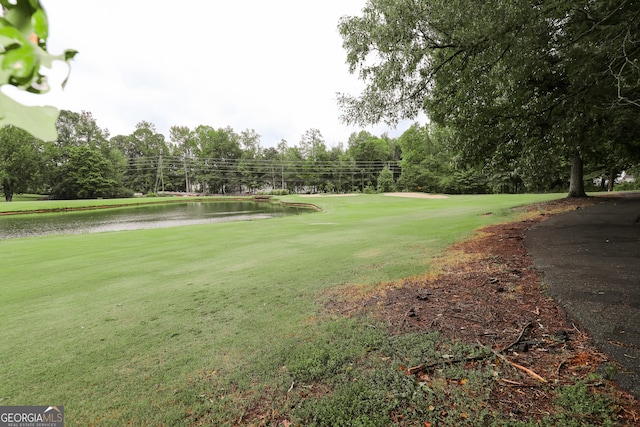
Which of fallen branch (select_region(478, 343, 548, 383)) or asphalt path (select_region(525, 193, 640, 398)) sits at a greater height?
asphalt path (select_region(525, 193, 640, 398))

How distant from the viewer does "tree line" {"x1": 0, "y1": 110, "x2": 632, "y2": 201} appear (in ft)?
150

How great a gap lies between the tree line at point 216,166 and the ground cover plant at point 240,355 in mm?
41966

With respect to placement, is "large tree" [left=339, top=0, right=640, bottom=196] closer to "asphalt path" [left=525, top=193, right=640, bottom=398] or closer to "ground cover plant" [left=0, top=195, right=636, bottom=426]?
"asphalt path" [left=525, top=193, right=640, bottom=398]

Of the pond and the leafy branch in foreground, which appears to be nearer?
the leafy branch in foreground

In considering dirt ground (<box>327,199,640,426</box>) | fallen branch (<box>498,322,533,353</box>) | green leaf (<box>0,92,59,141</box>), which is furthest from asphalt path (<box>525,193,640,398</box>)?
green leaf (<box>0,92,59,141</box>)

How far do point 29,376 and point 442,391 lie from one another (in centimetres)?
356

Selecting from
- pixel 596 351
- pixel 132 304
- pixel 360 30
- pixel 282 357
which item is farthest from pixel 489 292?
pixel 360 30

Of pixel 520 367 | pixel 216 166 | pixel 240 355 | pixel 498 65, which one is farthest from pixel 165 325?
pixel 216 166

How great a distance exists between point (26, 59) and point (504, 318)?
3955 millimetres

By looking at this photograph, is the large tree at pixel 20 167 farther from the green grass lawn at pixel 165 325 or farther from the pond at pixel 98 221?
the green grass lawn at pixel 165 325

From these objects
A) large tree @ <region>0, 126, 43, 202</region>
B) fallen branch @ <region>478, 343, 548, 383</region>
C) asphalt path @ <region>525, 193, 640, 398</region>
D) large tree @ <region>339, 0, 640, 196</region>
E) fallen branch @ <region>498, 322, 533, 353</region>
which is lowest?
fallen branch @ <region>478, 343, 548, 383</region>

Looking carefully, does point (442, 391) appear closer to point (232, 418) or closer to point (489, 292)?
point (232, 418)

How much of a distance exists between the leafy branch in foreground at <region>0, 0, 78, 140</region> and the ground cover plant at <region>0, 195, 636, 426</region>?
7.49 ft

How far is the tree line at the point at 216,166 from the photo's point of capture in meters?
45.6
